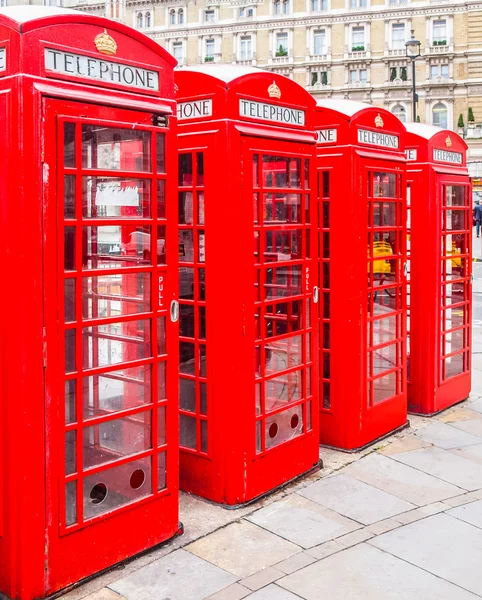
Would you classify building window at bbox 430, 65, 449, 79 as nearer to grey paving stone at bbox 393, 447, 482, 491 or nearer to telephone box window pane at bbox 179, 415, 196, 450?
grey paving stone at bbox 393, 447, 482, 491

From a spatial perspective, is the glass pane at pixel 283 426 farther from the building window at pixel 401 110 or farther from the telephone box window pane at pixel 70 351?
the building window at pixel 401 110

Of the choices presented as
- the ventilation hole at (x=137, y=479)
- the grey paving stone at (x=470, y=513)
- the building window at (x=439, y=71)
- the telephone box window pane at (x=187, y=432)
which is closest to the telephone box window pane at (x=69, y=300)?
the ventilation hole at (x=137, y=479)

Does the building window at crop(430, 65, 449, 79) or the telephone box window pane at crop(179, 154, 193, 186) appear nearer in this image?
the telephone box window pane at crop(179, 154, 193, 186)

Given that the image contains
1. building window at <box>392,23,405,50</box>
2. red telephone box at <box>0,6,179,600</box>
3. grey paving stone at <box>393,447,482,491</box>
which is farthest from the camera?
building window at <box>392,23,405,50</box>

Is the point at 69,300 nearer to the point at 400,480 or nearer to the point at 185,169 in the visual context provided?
the point at 185,169

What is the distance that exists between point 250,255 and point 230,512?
5.46ft

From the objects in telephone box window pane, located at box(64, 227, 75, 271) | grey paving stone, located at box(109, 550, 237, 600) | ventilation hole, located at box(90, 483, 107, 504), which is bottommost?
grey paving stone, located at box(109, 550, 237, 600)

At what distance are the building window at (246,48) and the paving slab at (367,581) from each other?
4972cm

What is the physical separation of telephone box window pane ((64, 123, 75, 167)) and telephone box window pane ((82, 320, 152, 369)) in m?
0.93

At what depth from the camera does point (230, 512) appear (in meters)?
4.88

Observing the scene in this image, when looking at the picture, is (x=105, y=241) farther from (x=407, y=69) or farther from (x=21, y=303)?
(x=407, y=69)

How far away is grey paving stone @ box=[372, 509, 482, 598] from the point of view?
13.7 ft

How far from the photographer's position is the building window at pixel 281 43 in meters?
49.9

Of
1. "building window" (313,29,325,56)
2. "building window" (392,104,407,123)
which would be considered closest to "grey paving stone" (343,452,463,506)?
"building window" (392,104,407,123)
